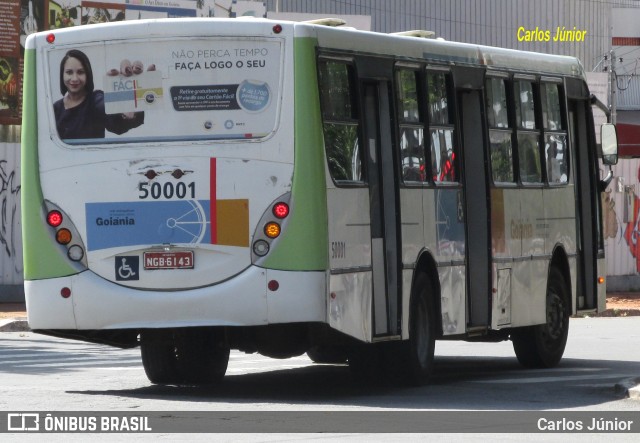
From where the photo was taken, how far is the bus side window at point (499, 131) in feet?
52.4

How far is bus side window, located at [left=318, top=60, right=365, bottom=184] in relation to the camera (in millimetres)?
13180

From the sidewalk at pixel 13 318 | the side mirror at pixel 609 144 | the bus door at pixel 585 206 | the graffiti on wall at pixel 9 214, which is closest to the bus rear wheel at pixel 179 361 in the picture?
the bus door at pixel 585 206

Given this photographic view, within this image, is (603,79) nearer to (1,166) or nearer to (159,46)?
(1,166)

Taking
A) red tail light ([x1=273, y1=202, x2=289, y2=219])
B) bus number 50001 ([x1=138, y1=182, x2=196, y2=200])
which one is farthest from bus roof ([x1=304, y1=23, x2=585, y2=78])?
bus number 50001 ([x1=138, y1=182, x2=196, y2=200])

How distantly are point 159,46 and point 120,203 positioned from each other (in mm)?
1307

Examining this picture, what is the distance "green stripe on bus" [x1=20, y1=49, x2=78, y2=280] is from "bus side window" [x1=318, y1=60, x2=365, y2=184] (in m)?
2.30

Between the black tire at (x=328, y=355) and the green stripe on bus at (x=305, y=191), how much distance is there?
263cm

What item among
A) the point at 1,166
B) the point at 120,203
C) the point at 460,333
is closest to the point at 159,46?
the point at 120,203

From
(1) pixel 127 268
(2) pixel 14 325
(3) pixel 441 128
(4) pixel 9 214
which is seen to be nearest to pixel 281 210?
(1) pixel 127 268

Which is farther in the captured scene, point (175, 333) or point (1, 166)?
point (1, 166)

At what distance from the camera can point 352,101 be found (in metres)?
13.7

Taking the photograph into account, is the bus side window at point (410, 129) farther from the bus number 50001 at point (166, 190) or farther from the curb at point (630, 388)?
the curb at point (630, 388)

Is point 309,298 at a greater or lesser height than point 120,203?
lesser

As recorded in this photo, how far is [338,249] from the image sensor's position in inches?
518
